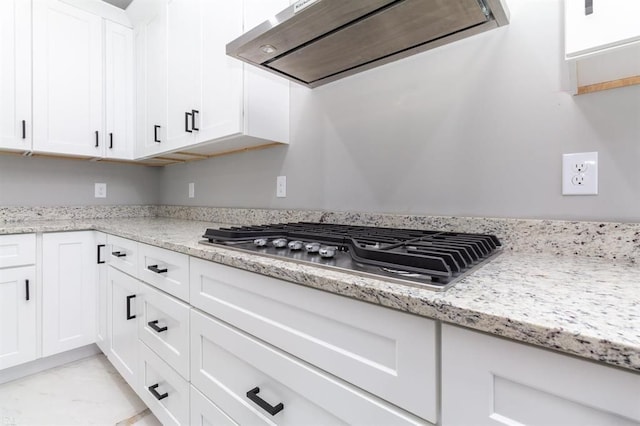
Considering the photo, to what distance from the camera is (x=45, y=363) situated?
183cm

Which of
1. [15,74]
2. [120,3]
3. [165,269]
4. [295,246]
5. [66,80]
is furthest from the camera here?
[120,3]

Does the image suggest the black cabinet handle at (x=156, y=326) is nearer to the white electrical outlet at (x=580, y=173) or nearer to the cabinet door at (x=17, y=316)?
the cabinet door at (x=17, y=316)

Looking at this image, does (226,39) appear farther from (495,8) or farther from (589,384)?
(589,384)

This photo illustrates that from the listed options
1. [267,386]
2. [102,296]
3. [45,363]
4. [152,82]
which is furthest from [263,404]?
[152,82]

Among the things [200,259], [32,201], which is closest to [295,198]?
[200,259]

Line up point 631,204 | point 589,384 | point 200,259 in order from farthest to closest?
1. point 200,259
2. point 631,204
3. point 589,384

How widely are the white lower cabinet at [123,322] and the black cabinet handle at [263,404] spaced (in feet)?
2.90

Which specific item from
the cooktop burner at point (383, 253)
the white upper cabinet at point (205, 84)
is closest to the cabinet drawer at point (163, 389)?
the cooktop burner at point (383, 253)

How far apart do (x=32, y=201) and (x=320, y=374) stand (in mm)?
2415

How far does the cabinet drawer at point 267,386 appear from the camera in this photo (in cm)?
60

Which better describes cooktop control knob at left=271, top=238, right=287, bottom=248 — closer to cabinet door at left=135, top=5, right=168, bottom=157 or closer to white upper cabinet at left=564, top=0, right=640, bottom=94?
white upper cabinet at left=564, top=0, right=640, bottom=94

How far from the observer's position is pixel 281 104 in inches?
62.9

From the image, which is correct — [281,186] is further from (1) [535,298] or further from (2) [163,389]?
(1) [535,298]

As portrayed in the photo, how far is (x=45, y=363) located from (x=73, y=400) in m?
0.47
